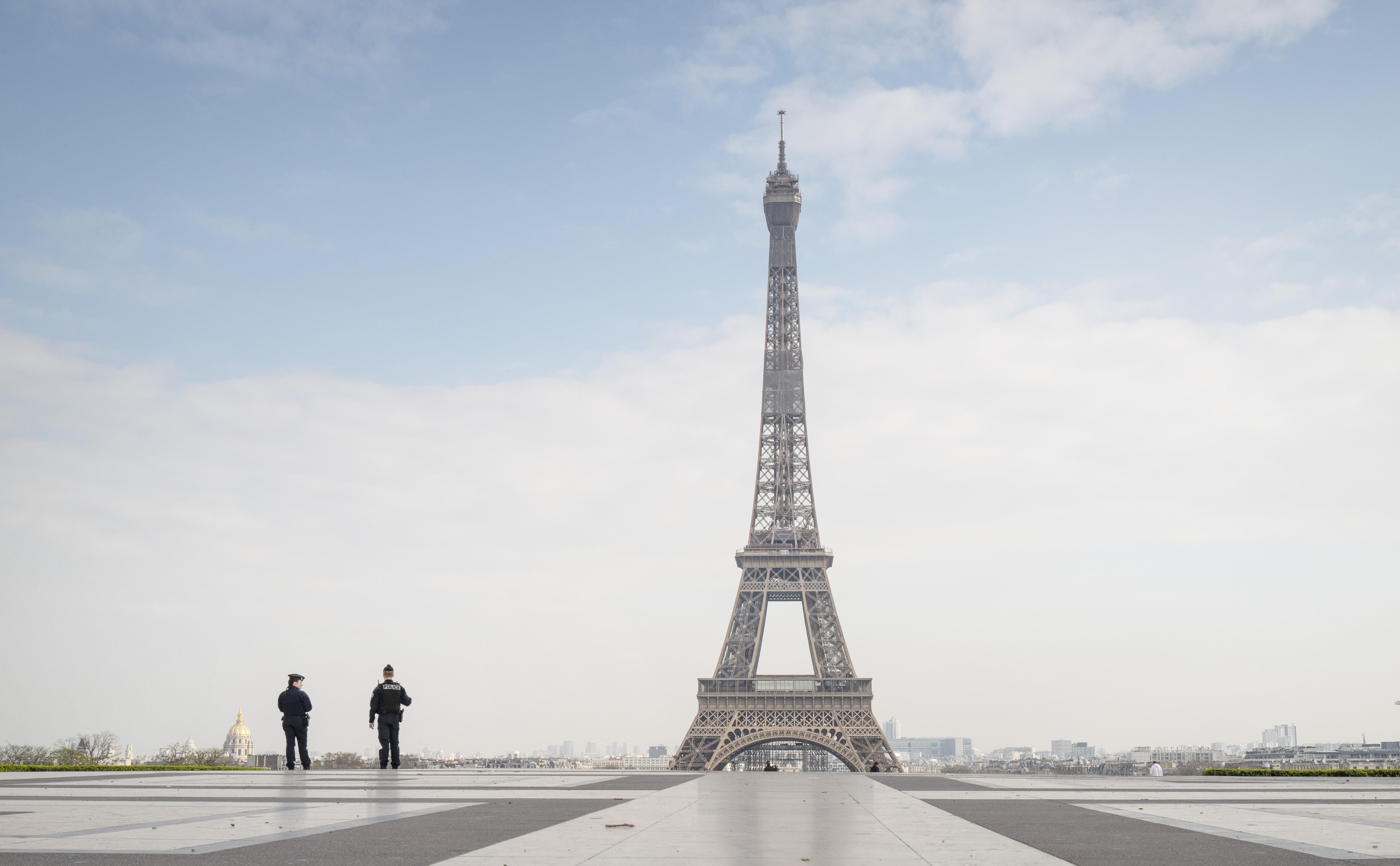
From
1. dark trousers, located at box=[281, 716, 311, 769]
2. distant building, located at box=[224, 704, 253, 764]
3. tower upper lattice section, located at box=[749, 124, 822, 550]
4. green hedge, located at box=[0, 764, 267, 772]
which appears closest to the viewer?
green hedge, located at box=[0, 764, 267, 772]

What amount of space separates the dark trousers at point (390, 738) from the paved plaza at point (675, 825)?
576 centimetres

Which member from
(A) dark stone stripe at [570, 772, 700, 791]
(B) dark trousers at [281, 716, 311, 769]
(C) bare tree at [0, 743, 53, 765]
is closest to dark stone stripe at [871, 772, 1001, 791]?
(A) dark stone stripe at [570, 772, 700, 791]

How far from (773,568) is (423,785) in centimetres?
6350

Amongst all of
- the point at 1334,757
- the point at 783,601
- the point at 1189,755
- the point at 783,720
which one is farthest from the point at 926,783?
the point at 1189,755

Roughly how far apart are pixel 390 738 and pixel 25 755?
31218 mm

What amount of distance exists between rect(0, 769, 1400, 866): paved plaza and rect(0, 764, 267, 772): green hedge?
499 centimetres

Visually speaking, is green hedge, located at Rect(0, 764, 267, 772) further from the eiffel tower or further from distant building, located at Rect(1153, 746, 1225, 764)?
distant building, located at Rect(1153, 746, 1225, 764)

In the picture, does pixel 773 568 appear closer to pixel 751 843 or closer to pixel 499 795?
pixel 499 795

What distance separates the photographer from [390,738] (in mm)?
22719

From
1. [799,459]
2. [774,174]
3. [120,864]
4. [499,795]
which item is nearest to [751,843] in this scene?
[120,864]

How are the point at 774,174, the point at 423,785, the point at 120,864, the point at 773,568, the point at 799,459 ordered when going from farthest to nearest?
the point at 774,174, the point at 799,459, the point at 773,568, the point at 423,785, the point at 120,864

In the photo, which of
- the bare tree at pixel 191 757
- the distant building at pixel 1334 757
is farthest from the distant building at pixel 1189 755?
the bare tree at pixel 191 757

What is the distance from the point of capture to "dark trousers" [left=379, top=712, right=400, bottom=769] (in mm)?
22516

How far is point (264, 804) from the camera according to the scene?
1107 cm
